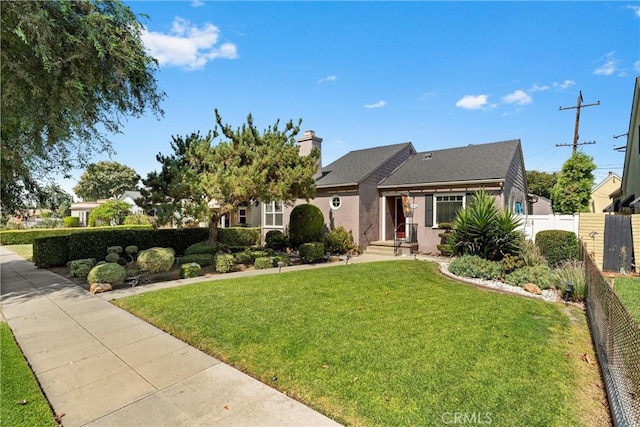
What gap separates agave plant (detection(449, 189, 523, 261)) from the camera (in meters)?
9.20

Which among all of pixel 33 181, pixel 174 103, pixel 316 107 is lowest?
pixel 33 181

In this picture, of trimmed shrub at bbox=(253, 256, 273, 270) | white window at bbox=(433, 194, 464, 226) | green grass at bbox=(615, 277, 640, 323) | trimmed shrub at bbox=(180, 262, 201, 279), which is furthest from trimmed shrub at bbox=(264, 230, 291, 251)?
green grass at bbox=(615, 277, 640, 323)

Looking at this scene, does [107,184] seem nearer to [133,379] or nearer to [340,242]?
[340,242]

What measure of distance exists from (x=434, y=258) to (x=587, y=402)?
974 cm

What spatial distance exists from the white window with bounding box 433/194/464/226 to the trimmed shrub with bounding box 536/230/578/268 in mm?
3270

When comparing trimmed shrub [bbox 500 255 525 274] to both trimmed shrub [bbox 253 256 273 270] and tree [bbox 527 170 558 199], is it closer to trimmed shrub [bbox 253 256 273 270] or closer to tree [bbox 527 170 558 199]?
trimmed shrub [bbox 253 256 273 270]

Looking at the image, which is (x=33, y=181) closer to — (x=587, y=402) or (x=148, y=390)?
(x=148, y=390)

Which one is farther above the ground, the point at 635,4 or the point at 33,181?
the point at 635,4

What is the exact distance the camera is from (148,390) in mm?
3322

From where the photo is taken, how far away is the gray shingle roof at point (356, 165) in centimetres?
1532

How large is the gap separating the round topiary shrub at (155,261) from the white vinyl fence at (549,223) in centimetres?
1171

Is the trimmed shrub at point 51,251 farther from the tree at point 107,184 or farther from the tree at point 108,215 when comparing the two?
the tree at point 107,184

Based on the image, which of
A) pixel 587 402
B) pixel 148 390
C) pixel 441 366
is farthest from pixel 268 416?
pixel 587 402

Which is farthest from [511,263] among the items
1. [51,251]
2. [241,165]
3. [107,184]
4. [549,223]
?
[107,184]
